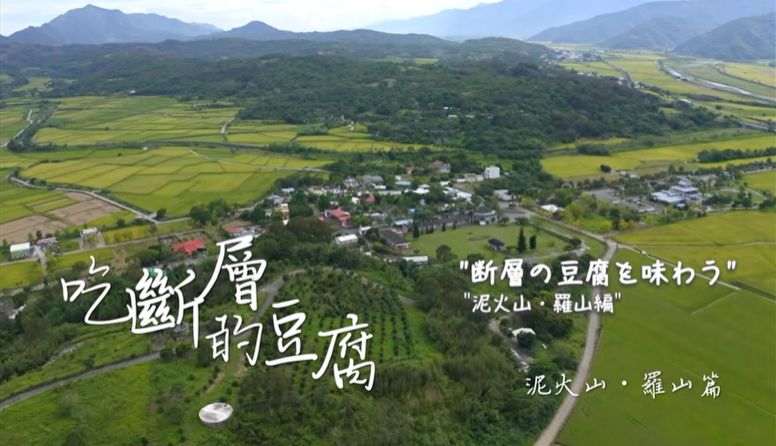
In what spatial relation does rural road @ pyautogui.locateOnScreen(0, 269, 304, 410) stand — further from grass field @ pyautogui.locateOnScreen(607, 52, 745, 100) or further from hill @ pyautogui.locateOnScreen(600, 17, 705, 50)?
hill @ pyautogui.locateOnScreen(600, 17, 705, 50)

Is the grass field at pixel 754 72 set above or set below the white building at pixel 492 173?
above

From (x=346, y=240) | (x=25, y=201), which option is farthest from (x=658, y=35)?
(x=25, y=201)

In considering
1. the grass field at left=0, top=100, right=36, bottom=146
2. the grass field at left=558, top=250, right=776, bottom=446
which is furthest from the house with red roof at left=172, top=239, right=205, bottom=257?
the grass field at left=0, top=100, right=36, bottom=146

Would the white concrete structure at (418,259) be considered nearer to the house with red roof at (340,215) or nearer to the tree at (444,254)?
the tree at (444,254)

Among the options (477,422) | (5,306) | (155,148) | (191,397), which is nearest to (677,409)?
(477,422)

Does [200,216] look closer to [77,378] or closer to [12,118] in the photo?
[77,378]

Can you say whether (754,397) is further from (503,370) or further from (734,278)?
(734,278)

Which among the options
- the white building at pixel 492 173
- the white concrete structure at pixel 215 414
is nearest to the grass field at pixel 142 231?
the white concrete structure at pixel 215 414
